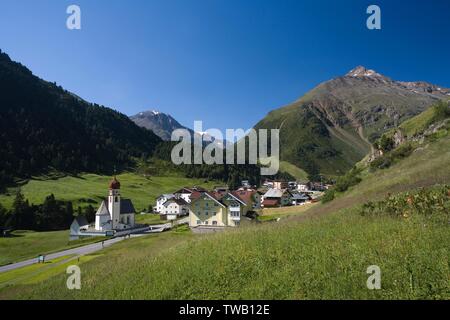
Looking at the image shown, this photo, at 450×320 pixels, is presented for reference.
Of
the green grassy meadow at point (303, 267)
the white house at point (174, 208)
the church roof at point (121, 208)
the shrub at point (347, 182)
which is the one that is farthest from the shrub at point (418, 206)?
the white house at point (174, 208)

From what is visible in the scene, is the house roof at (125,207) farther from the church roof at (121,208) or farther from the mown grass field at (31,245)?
the mown grass field at (31,245)

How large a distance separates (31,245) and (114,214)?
81.2ft

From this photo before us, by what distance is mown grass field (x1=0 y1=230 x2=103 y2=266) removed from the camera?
190 ft

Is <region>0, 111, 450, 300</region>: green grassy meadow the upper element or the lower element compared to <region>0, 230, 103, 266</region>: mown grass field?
upper

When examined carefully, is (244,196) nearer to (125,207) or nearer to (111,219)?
(125,207)

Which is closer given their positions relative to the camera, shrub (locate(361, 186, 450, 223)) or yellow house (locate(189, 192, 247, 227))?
shrub (locate(361, 186, 450, 223))

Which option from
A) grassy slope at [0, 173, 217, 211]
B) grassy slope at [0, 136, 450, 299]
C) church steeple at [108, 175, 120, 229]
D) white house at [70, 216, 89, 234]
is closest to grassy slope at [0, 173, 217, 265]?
grassy slope at [0, 173, 217, 211]

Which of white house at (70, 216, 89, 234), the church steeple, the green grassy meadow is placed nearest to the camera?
the green grassy meadow

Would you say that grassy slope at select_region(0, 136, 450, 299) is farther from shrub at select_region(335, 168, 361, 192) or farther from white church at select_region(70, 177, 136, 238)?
white church at select_region(70, 177, 136, 238)

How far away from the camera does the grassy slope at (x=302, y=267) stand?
28.8 ft

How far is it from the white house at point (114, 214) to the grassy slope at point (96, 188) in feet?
100

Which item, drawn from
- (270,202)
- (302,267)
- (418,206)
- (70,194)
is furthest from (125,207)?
(302,267)

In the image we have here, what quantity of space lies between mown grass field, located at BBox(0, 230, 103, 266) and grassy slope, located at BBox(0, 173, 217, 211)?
37.1 metres
